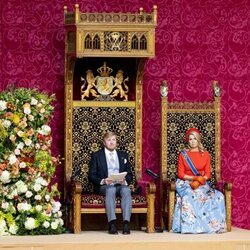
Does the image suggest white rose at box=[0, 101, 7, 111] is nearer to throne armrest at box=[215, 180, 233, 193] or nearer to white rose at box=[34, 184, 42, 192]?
white rose at box=[34, 184, 42, 192]

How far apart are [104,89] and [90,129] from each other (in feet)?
1.49

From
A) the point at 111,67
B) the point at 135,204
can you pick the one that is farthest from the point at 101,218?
the point at 111,67

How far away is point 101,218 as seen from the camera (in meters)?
10.6

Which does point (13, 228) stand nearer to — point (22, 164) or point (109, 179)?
point (22, 164)

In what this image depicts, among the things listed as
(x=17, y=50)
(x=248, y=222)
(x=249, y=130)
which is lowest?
(x=248, y=222)

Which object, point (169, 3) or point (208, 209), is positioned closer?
point (208, 209)

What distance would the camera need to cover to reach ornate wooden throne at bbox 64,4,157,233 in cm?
1017

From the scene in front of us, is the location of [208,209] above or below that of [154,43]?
below

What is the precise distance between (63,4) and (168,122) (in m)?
1.71

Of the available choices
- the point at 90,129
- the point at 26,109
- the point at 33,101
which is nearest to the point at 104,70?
the point at 90,129

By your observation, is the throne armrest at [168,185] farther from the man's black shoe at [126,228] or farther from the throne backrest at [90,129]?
the man's black shoe at [126,228]

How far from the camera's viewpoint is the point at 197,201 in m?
10.2

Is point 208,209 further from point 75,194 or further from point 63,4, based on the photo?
point 63,4

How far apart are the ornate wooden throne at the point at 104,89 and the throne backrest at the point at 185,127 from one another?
0.29 meters
